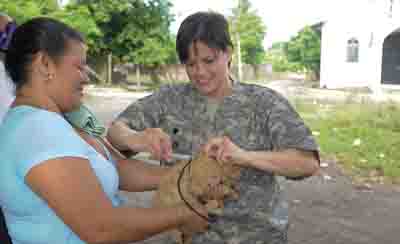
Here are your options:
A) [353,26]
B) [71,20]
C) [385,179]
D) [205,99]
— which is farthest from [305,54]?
[205,99]

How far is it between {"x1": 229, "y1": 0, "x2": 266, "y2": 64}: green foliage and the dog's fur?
37640mm

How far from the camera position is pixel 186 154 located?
7.48 feet

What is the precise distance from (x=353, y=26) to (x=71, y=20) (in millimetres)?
16354

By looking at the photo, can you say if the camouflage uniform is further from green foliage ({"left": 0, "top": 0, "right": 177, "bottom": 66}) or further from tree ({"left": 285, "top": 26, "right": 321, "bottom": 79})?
tree ({"left": 285, "top": 26, "right": 321, "bottom": 79})

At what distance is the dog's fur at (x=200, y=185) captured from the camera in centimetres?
180

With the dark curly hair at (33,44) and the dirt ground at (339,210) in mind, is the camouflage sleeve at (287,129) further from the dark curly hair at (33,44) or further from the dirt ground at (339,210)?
the dirt ground at (339,210)

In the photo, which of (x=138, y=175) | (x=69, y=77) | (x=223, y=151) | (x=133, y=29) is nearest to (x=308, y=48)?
(x=133, y=29)

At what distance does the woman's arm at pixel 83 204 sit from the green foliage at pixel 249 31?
37968 millimetres

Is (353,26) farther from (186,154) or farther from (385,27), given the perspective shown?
(186,154)

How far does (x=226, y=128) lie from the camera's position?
7.36 feet

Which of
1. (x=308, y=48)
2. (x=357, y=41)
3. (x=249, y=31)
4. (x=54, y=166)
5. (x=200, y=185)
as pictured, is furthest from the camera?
(x=249, y=31)

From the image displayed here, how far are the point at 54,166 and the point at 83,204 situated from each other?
0.51 feet

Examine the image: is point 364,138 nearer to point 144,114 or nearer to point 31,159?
point 144,114

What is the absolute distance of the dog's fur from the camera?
1797mm
